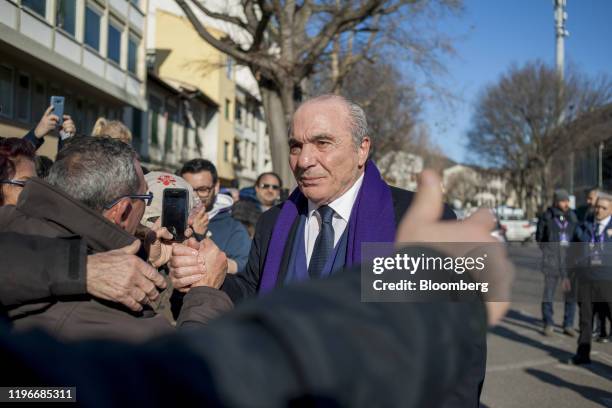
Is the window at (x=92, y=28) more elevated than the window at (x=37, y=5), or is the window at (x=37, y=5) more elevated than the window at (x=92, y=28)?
the window at (x=92, y=28)

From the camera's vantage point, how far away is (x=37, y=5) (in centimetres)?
1598

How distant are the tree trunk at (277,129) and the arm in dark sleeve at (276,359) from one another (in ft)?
42.8

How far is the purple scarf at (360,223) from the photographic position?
2.34 m

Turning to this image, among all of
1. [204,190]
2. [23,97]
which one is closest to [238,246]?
[204,190]

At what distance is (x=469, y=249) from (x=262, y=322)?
0.48 metres

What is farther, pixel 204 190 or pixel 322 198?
pixel 204 190

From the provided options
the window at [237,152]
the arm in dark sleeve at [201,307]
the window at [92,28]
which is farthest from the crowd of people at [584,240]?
the window at [237,152]

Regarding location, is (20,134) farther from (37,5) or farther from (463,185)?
(463,185)

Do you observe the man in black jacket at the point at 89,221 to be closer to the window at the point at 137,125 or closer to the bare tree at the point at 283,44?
the bare tree at the point at 283,44

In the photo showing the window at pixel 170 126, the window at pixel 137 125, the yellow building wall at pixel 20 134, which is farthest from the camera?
the window at pixel 170 126

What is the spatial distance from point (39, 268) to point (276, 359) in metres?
1.19

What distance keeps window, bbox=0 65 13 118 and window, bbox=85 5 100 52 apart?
3.99 metres

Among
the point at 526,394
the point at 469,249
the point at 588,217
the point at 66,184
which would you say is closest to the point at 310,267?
the point at 66,184

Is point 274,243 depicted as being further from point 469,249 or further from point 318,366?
point 318,366
